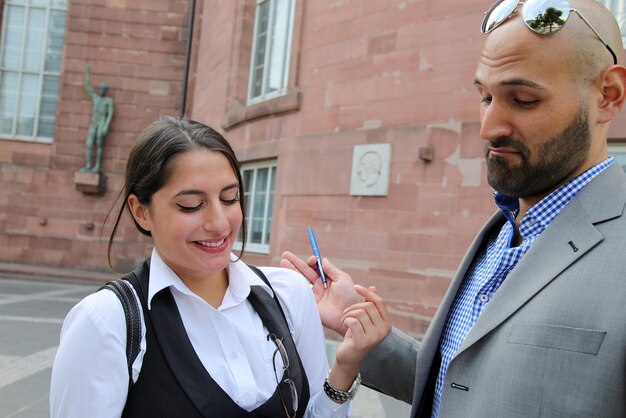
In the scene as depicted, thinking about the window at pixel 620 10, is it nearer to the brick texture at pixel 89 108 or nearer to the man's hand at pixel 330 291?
the man's hand at pixel 330 291

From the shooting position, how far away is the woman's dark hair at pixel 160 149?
164cm

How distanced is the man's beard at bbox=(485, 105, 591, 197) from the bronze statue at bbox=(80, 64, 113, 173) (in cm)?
1484

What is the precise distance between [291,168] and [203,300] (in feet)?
23.0

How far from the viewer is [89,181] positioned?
1479 cm

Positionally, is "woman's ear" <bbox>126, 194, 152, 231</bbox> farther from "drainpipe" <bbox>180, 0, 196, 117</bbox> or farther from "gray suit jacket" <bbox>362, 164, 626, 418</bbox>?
"drainpipe" <bbox>180, 0, 196, 117</bbox>

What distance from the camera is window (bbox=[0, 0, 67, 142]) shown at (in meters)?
15.9

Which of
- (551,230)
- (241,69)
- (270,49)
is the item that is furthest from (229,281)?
(241,69)

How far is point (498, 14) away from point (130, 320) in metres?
1.19

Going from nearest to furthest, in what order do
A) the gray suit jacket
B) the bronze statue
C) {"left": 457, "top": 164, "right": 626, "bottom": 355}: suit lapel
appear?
the gray suit jacket → {"left": 457, "top": 164, "right": 626, "bottom": 355}: suit lapel → the bronze statue

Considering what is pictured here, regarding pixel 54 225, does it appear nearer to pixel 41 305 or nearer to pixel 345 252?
pixel 41 305

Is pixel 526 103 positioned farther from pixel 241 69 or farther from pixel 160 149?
pixel 241 69

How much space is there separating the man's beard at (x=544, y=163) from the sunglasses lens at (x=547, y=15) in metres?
0.19

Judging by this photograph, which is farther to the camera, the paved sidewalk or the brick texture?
the brick texture

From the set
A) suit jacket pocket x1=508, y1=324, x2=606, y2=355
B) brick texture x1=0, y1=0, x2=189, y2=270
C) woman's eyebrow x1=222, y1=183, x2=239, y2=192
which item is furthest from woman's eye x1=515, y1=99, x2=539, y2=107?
brick texture x1=0, y1=0, x2=189, y2=270
